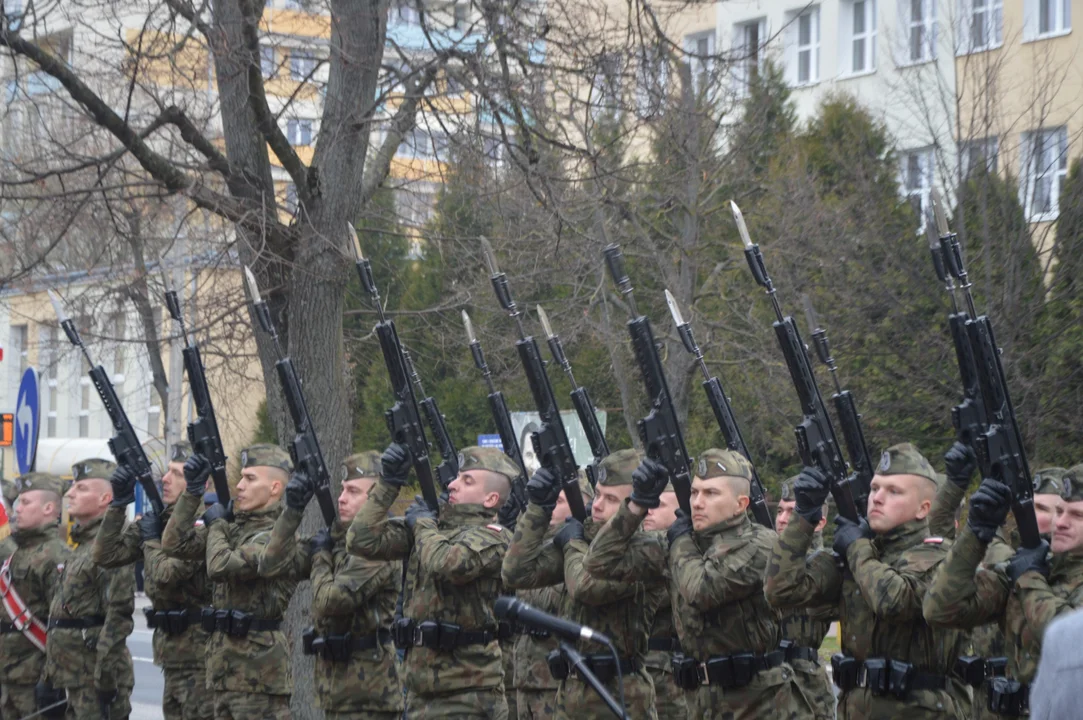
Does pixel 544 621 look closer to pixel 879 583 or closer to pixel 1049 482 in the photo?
pixel 879 583

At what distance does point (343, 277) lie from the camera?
30.7 feet

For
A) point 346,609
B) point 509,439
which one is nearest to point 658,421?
point 346,609

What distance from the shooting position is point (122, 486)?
29.7 feet

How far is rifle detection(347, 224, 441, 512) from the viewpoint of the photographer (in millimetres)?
7723

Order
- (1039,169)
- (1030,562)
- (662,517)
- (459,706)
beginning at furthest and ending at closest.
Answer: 1. (1039,169)
2. (662,517)
3. (459,706)
4. (1030,562)

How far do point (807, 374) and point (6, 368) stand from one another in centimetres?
3445

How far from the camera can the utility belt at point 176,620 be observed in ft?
28.8

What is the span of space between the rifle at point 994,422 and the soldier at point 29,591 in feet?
22.4

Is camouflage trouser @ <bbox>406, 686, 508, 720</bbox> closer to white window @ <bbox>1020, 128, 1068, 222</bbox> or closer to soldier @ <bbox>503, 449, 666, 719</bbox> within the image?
soldier @ <bbox>503, 449, 666, 719</bbox>

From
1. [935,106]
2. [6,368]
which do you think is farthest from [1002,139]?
[6,368]

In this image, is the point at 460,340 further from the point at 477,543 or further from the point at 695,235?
the point at 477,543

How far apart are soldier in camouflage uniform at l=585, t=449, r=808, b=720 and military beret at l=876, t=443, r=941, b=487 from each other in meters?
0.64

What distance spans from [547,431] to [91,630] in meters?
4.24

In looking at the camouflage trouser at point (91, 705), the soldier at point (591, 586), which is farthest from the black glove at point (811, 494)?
the camouflage trouser at point (91, 705)
